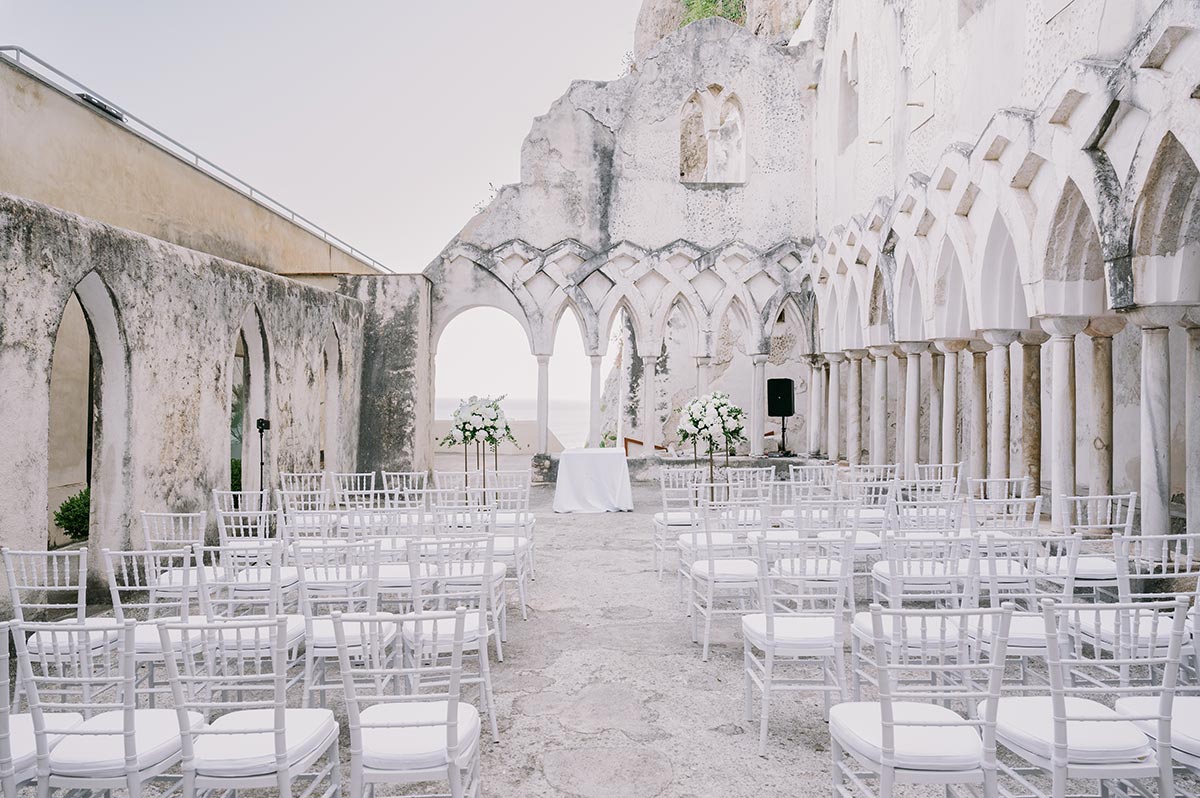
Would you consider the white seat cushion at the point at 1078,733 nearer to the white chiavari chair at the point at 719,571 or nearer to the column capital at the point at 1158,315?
the white chiavari chair at the point at 719,571

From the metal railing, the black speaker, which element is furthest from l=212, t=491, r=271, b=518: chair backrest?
the black speaker

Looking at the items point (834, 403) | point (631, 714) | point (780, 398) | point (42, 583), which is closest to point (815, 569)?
point (631, 714)

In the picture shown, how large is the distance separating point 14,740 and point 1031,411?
349 inches

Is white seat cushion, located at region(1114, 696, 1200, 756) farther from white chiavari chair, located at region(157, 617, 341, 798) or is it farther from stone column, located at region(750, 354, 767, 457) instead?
stone column, located at region(750, 354, 767, 457)

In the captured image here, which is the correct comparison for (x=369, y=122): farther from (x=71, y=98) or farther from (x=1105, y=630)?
(x=1105, y=630)

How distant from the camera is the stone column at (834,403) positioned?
45.5 ft

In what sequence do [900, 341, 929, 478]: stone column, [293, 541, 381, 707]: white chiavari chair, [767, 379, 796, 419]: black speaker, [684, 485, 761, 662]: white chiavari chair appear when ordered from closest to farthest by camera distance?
1. [293, 541, 381, 707]: white chiavari chair
2. [684, 485, 761, 662]: white chiavari chair
3. [900, 341, 929, 478]: stone column
4. [767, 379, 796, 419]: black speaker

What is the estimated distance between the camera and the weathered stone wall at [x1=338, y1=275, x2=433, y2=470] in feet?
44.1

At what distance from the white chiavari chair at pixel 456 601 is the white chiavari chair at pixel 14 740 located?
1182mm

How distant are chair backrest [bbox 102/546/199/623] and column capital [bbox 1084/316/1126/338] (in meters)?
7.73

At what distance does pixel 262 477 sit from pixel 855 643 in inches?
292

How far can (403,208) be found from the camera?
26469mm

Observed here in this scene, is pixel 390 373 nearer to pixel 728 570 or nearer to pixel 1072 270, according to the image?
pixel 728 570

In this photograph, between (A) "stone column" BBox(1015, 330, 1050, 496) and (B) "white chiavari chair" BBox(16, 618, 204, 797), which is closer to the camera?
(B) "white chiavari chair" BBox(16, 618, 204, 797)
